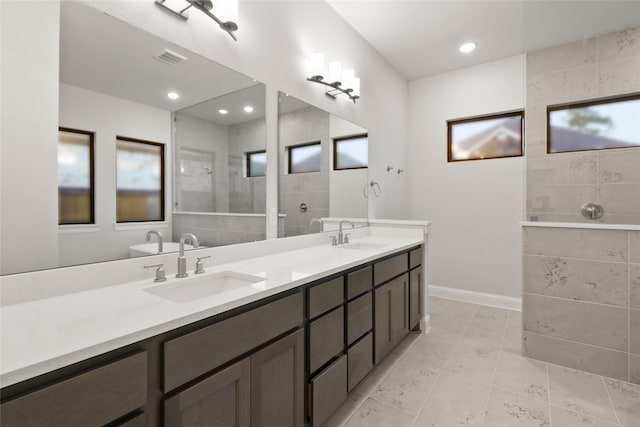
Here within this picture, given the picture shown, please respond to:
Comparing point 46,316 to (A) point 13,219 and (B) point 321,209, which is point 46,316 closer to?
(A) point 13,219

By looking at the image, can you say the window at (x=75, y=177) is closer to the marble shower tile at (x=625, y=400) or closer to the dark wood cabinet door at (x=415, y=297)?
the dark wood cabinet door at (x=415, y=297)

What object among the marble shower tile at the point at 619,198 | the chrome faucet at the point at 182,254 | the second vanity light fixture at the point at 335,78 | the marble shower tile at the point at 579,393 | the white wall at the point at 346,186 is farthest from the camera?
the white wall at the point at 346,186

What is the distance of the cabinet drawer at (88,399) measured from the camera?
0.60m

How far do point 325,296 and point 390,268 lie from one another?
79 centimetres

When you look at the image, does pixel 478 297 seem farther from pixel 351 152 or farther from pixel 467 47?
pixel 467 47

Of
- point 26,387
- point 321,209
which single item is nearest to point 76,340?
point 26,387

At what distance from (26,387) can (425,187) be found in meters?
3.88

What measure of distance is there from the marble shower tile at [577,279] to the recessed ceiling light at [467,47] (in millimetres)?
2221

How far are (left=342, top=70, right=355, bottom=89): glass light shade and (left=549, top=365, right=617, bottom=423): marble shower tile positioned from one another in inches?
103

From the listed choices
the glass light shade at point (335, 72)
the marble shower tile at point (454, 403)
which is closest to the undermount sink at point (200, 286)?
the marble shower tile at point (454, 403)

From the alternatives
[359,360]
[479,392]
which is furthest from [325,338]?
[479,392]

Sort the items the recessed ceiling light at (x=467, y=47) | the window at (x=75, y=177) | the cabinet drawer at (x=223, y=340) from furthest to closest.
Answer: the recessed ceiling light at (x=467, y=47), the window at (x=75, y=177), the cabinet drawer at (x=223, y=340)

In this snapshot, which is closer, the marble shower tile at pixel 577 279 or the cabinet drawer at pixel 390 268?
the cabinet drawer at pixel 390 268

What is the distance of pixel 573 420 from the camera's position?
5.35 feet
